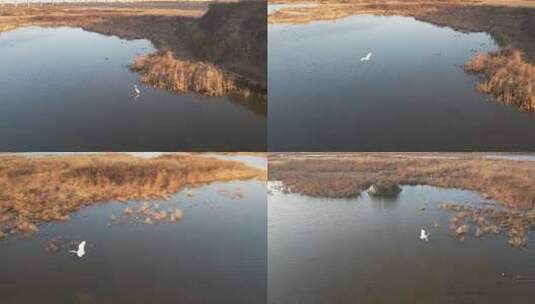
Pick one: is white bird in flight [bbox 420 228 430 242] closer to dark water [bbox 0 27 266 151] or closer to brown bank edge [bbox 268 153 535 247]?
brown bank edge [bbox 268 153 535 247]

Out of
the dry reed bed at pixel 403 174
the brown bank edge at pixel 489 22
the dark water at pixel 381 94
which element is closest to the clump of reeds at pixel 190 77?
the dark water at pixel 381 94

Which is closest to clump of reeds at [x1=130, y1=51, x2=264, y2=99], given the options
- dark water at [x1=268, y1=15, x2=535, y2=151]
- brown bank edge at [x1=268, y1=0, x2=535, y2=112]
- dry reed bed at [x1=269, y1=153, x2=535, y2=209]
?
dark water at [x1=268, y1=15, x2=535, y2=151]

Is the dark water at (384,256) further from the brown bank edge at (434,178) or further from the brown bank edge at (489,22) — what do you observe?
the brown bank edge at (489,22)

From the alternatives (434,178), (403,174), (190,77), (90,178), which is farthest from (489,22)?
(90,178)

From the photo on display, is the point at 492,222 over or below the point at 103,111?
below

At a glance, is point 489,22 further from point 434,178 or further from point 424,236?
point 424,236

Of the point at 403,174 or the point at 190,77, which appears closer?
the point at 403,174
